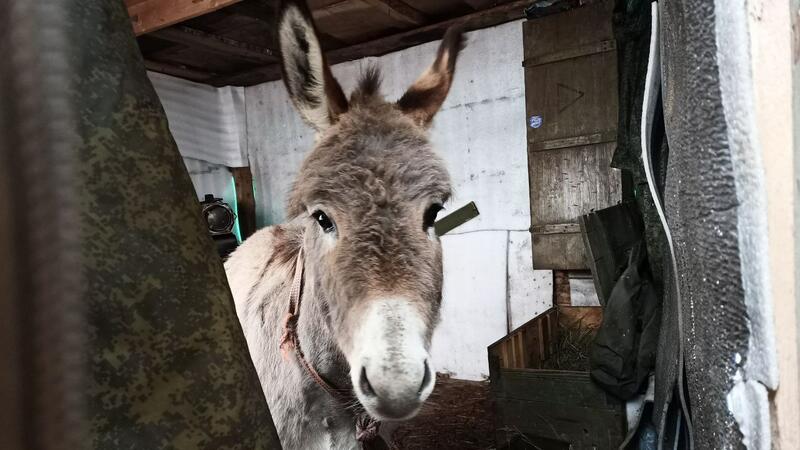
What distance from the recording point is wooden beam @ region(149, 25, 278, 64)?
11.8 ft

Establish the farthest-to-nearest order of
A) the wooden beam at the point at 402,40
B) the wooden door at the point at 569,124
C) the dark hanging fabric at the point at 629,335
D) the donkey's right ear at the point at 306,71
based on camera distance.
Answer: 1. the wooden beam at the point at 402,40
2. the wooden door at the point at 569,124
3. the dark hanging fabric at the point at 629,335
4. the donkey's right ear at the point at 306,71

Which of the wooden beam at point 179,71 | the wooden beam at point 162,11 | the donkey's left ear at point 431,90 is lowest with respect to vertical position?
the donkey's left ear at point 431,90

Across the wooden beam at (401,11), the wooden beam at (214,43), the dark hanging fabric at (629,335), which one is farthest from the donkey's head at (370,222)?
the wooden beam at (214,43)

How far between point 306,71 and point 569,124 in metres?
2.80

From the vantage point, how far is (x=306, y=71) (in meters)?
1.44

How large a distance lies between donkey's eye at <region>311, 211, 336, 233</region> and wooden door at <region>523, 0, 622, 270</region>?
288cm

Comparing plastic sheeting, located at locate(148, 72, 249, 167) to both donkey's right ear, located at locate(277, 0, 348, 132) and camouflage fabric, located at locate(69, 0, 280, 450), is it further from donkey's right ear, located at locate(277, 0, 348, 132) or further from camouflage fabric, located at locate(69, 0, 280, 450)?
camouflage fabric, located at locate(69, 0, 280, 450)

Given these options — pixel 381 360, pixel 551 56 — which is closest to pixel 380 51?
pixel 551 56

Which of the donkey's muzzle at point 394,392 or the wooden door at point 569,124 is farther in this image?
the wooden door at point 569,124

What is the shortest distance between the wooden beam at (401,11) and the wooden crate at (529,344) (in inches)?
107

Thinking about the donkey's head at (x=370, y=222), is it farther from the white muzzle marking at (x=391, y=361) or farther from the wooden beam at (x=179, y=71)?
the wooden beam at (x=179, y=71)

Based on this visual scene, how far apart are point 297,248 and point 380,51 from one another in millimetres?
3202

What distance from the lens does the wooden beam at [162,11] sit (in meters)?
2.68

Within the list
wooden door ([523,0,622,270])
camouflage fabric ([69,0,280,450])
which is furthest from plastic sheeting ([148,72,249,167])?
camouflage fabric ([69,0,280,450])
